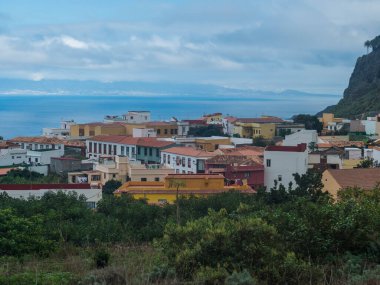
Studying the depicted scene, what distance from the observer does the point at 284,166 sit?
2469cm

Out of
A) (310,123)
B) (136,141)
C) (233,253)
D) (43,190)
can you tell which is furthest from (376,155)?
(233,253)

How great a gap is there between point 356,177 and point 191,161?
10788 millimetres

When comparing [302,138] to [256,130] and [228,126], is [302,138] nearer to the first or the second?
[256,130]

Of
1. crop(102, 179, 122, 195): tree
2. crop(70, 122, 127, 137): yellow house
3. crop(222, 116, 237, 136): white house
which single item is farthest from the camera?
crop(222, 116, 237, 136): white house

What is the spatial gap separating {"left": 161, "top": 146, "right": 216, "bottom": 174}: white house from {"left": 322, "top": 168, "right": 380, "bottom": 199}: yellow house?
8718 millimetres

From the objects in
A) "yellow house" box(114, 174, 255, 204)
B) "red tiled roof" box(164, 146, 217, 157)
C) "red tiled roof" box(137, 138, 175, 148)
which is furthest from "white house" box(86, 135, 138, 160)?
"yellow house" box(114, 174, 255, 204)

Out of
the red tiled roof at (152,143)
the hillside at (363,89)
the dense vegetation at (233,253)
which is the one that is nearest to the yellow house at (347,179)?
the dense vegetation at (233,253)

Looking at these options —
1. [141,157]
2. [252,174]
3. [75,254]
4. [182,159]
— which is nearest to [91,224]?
[75,254]

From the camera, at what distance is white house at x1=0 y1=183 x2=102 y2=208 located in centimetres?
1955

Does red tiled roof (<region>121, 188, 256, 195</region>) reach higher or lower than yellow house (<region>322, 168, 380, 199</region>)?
lower

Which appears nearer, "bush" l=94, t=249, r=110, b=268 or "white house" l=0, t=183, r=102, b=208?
"bush" l=94, t=249, r=110, b=268

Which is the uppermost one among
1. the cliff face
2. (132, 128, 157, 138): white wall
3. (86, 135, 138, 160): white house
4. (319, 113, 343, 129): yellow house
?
the cliff face

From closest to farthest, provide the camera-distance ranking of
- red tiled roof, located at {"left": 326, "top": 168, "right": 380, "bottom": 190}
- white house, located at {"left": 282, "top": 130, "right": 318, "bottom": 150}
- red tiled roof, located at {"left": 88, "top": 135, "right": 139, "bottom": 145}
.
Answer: red tiled roof, located at {"left": 326, "top": 168, "right": 380, "bottom": 190} → white house, located at {"left": 282, "top": 130, "right": 318, "bottom": 150} → red tiled roof, located at {"left": 88, "top": 135, "right": 139, "bottom": 145}

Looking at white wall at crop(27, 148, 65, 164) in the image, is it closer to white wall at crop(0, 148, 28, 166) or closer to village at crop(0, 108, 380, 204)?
village at crop(0, 108, 380, 204)
